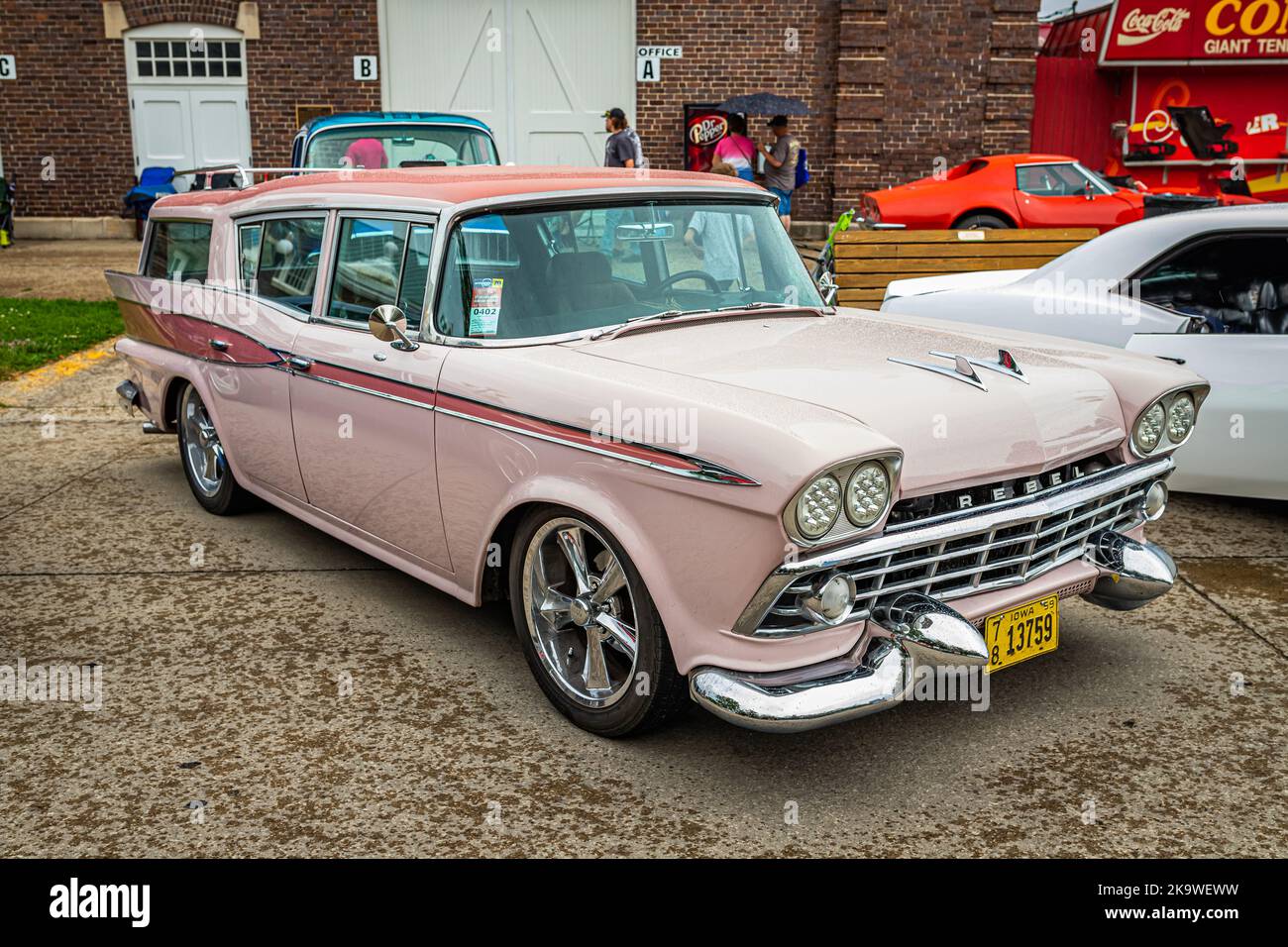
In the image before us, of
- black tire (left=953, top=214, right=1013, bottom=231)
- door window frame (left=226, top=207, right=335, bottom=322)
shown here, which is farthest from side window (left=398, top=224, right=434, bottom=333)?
black tire (left=953, top=214, right=1013, bottom=231)

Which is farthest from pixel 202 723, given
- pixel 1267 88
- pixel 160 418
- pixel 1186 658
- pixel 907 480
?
pixel 1267 88

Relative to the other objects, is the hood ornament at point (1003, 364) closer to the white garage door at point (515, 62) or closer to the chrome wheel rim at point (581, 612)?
the chrome wheel rim at point (581, 612)

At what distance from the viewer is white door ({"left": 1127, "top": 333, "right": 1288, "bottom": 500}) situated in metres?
5.13

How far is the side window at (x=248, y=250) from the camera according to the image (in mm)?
5074

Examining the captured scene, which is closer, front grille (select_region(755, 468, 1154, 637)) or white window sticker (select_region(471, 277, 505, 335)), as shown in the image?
front grille (select_region(755, 468, 1154, 637))

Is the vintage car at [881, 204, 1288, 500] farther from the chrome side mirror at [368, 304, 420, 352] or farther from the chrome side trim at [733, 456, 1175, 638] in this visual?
the chrome side mirror at [368, 304, 420, 352]

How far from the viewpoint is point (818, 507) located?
2830 mm

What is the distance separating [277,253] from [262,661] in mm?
1793

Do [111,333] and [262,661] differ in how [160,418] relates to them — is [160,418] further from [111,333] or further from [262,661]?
[111,333]

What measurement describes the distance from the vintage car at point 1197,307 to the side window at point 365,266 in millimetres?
1979

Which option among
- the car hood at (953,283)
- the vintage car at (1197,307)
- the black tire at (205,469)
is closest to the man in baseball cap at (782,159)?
the car hood at (953,283)

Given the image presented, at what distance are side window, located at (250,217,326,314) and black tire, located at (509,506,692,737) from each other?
1.62 metres

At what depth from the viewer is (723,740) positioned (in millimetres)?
3453
